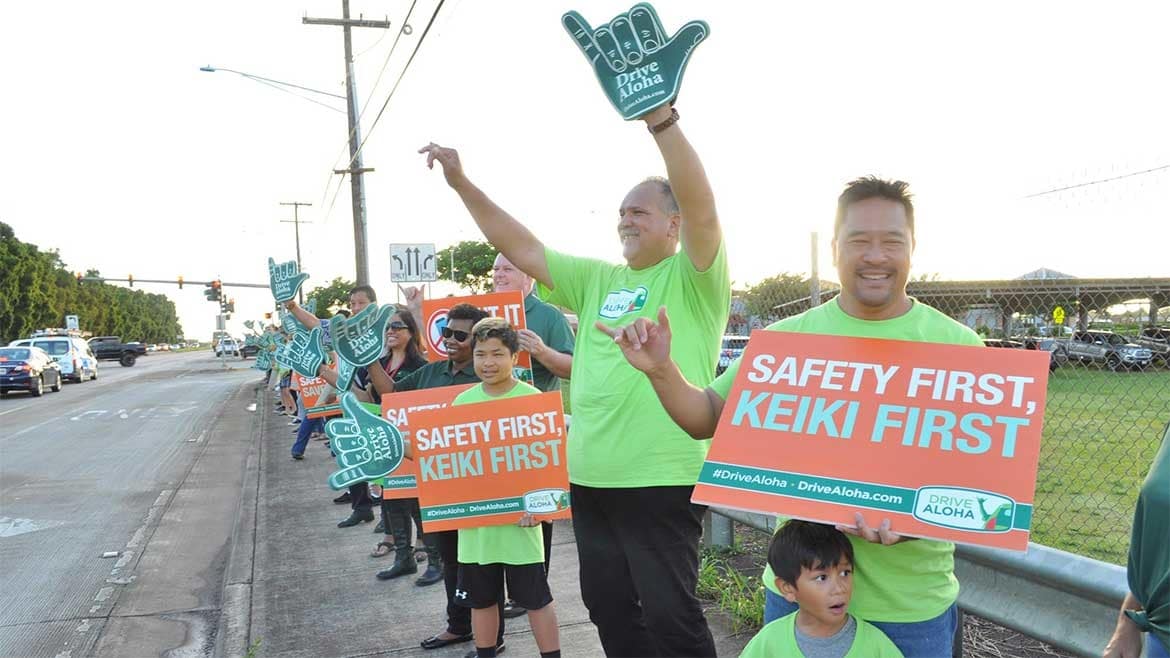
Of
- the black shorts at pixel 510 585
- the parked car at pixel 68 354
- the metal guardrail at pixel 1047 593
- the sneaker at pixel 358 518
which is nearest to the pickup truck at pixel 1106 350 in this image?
the metal guardrail at pixel 1047 593

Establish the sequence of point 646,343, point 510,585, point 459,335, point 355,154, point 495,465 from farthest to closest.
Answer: point 355,154 → point 459,335 → point 495,465 → point 510,585 → point 646,343

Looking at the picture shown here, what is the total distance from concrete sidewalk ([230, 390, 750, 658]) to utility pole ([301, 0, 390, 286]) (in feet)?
34.4

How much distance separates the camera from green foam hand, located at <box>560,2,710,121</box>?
239 centimetres

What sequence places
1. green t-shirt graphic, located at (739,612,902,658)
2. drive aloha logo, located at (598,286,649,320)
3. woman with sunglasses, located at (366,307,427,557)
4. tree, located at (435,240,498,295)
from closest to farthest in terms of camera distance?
green t-shirt graphic, located at (739,612,902,658), drive aloha logo, located at (598,286,649,320), woman with sunglasses, located at (366,307,427,557), tree, located at (435,240,498,295)

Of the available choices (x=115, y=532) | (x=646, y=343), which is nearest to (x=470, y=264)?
(x=115, y=532)

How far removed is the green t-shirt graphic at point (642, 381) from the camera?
2854 mm

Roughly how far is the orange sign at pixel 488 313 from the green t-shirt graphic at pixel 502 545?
953mm

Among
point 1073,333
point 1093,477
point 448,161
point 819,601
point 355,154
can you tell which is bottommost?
point 1093,477

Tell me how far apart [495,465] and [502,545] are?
363mm

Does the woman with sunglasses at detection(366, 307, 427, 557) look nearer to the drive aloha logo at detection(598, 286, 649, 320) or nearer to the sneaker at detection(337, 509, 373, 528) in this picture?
the sneaker at detection(337, 509, 373, 528)

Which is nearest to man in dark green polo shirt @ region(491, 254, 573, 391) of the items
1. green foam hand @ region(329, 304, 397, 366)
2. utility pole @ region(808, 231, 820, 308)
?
green foam hand @ region(329, 304, 397, 366)

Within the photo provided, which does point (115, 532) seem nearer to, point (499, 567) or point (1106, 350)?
point (499, 567)

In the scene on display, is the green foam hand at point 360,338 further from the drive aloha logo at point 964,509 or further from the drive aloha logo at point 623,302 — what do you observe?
the drive aloha logo at point 964,509

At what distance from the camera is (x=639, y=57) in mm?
2443
